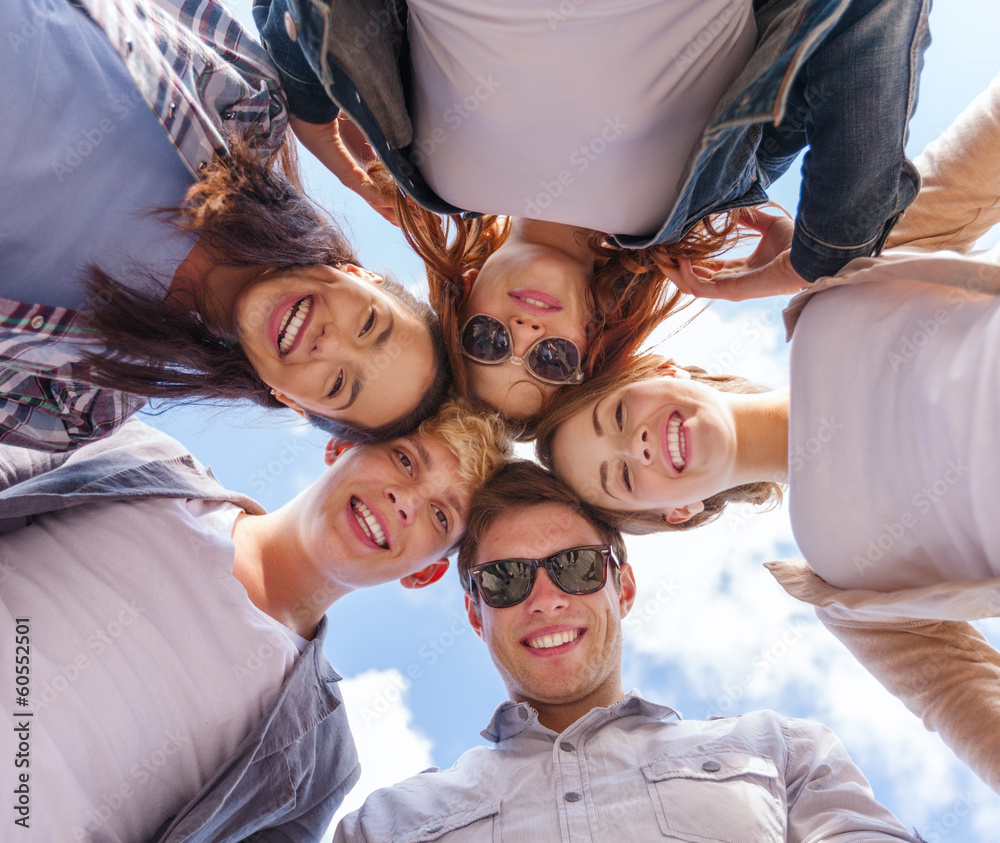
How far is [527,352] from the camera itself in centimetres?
272

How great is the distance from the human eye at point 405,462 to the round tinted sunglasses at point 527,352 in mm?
578

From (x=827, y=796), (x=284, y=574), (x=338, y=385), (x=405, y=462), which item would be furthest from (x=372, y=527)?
(x=827, y=796)

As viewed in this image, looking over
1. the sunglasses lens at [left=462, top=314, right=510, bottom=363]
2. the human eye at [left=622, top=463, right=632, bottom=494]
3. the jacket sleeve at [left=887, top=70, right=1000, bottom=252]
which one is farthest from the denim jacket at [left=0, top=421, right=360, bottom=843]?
the jacket sleeve at [left=887, top=70, right=1000, bottom=252]

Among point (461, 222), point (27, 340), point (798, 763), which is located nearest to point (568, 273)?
point (461, 222)

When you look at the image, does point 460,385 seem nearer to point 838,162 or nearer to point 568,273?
point 568,273

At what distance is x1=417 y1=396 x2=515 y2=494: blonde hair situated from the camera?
3.05 meters

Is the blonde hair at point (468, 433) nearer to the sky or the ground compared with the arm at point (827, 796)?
nearer to the sky

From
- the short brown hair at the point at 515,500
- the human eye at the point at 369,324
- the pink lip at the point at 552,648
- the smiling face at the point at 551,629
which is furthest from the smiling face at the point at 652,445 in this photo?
A: the human eye at the point at 369,324

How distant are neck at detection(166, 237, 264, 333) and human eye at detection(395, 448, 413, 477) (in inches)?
34.4

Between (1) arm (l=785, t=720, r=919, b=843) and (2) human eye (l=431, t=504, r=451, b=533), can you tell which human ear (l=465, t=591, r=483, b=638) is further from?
(1) arm (l=785, t=720, r=919, b=843)

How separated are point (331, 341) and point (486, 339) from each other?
0.58 m

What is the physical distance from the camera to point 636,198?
215cm

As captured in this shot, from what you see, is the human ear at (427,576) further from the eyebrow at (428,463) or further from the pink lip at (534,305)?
the pink lip at (534,305)

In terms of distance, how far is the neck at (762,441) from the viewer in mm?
2791
